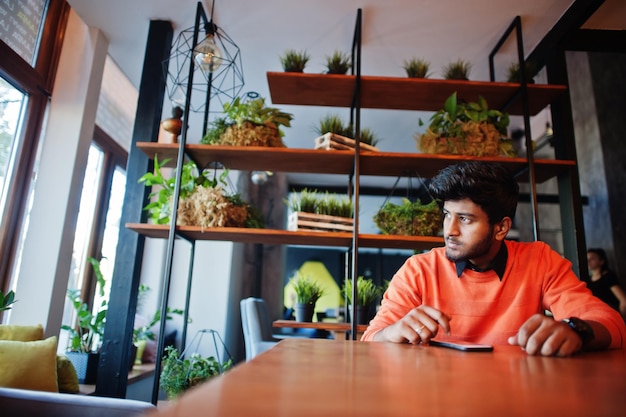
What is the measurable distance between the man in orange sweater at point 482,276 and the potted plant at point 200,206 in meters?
1.31

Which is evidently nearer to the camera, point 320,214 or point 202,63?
point 202,63

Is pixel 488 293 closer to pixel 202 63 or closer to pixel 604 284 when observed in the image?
pixel 202 63

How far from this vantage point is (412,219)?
8.36ft

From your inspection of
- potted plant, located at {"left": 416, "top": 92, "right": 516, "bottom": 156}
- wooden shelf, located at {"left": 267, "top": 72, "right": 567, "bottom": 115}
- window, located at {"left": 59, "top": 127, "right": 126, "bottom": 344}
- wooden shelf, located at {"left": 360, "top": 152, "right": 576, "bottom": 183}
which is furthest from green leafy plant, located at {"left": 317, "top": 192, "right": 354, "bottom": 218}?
window, located at {"left": 59, "top": 127, "right": 126, "bottom": 344}

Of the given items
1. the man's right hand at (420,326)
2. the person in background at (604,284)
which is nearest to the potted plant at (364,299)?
the man's right hand at (420,326)

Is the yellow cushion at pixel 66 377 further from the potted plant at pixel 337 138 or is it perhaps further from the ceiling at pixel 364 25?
the ceiling at pixel 364 25

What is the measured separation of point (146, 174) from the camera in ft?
8.45

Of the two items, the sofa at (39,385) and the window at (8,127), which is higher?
the window at (8,127)

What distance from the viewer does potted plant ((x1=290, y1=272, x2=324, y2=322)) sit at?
2797 mm

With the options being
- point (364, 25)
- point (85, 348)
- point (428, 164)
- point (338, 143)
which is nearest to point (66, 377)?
point (85, 348)

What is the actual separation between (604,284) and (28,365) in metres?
4.63

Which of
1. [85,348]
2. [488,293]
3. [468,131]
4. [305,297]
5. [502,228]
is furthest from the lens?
[85,348]

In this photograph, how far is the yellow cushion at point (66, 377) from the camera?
8.10ft

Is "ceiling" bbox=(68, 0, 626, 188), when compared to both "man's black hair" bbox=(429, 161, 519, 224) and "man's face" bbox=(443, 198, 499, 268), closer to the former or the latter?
"man's black hair" bbox=(429, 161, 519, 224)
